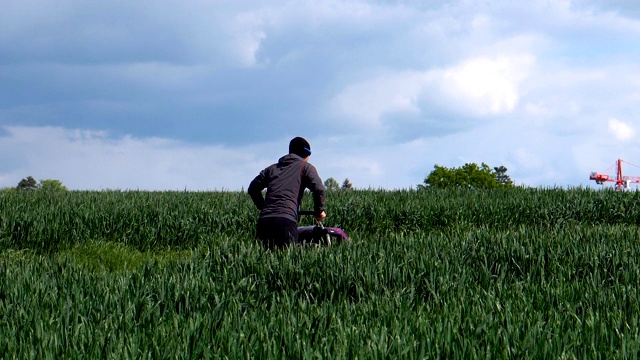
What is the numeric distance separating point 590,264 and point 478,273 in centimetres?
156

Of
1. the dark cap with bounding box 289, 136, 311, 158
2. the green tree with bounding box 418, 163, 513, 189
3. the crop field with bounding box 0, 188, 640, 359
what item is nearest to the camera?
the crop field with bounding box 0, 188, 640, 359

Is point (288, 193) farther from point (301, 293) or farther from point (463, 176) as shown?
point (463, 176)

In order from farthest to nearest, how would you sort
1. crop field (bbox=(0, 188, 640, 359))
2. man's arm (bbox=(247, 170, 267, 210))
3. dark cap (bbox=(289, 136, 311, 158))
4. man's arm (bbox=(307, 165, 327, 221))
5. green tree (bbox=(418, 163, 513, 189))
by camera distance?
1. green tree (bbox=(418, 163, 513, 189))
2. man's arm (bbox=(247, 170, 267, 210))
3. dark cap (bbox=(289, 136, 311, 158))
4. man's arm (bbox=(307, 165, 327, 221))
5. crop field (bbox=(0, 188, 640, 359))

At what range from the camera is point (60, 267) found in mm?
7766

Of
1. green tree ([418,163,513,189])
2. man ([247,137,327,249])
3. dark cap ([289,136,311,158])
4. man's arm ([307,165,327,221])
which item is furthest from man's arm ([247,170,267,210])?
green tree ([418,163,513,189])

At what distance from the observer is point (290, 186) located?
841cm

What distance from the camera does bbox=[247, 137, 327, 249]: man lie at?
27.6 feet

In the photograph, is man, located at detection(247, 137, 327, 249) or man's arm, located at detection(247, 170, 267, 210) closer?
man, located at detection(247, 137, 327, 249)

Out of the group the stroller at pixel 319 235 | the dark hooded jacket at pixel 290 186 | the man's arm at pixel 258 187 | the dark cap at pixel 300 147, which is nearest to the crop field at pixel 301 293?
the stroller at pixel 319 235

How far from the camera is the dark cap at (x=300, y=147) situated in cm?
851

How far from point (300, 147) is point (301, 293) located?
79.0 inches

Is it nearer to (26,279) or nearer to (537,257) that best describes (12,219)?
(26,279)

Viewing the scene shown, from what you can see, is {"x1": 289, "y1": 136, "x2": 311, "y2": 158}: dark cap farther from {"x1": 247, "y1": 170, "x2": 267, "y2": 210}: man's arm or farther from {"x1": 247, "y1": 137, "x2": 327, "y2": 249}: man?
{"x1": 247, "y1": 170, "x2": 267, "y2": 210}: man's arm

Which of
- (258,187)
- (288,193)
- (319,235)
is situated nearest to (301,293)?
(288,193)
